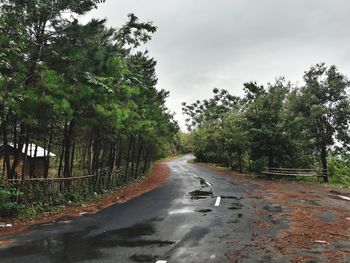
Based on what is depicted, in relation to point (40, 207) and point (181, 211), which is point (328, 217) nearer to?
point (181, 211)

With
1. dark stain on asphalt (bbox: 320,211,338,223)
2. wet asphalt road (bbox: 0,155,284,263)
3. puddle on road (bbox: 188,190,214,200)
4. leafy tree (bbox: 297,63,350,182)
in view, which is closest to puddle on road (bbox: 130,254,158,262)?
wet asphalt road (bbox: 0,155,284,263)

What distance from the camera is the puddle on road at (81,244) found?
745 centimetres

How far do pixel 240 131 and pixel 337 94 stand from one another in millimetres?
11453

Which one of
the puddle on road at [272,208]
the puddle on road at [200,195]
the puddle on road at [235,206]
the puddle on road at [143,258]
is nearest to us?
the puddle on road at [143,258]

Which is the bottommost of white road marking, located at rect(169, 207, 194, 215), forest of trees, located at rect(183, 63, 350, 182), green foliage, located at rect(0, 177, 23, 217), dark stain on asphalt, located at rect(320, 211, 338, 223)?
white road marking, located at rect(169, 207, 194, 215)

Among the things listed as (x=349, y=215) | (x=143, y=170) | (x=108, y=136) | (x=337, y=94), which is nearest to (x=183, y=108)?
(x=143, y=170)

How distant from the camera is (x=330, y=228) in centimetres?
999

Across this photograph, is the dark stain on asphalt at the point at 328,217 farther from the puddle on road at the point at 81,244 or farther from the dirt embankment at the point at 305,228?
the puddle on road at the point at 81,244

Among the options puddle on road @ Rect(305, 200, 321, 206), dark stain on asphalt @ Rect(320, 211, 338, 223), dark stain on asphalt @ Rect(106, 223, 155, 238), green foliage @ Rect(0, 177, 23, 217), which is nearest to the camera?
dark stain on asphalt @ Rect(106, 223, 155, 238)

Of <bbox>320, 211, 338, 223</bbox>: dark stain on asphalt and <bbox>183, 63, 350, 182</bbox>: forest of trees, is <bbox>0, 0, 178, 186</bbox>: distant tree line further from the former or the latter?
<bbox>183, 63, 350, 182</bbox>: forest of trees

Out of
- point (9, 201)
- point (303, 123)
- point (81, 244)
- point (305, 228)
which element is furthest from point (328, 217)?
point (303, 123)

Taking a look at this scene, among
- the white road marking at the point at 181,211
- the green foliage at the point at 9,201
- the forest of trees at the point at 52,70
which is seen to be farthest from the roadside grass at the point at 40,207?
the white road marking at the point at 181,211

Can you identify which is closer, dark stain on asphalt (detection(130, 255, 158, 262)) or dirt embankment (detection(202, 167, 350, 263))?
dark stain on asphalt (detection(130, 255, 158, 262))

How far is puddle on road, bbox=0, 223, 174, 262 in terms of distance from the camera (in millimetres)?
7446
